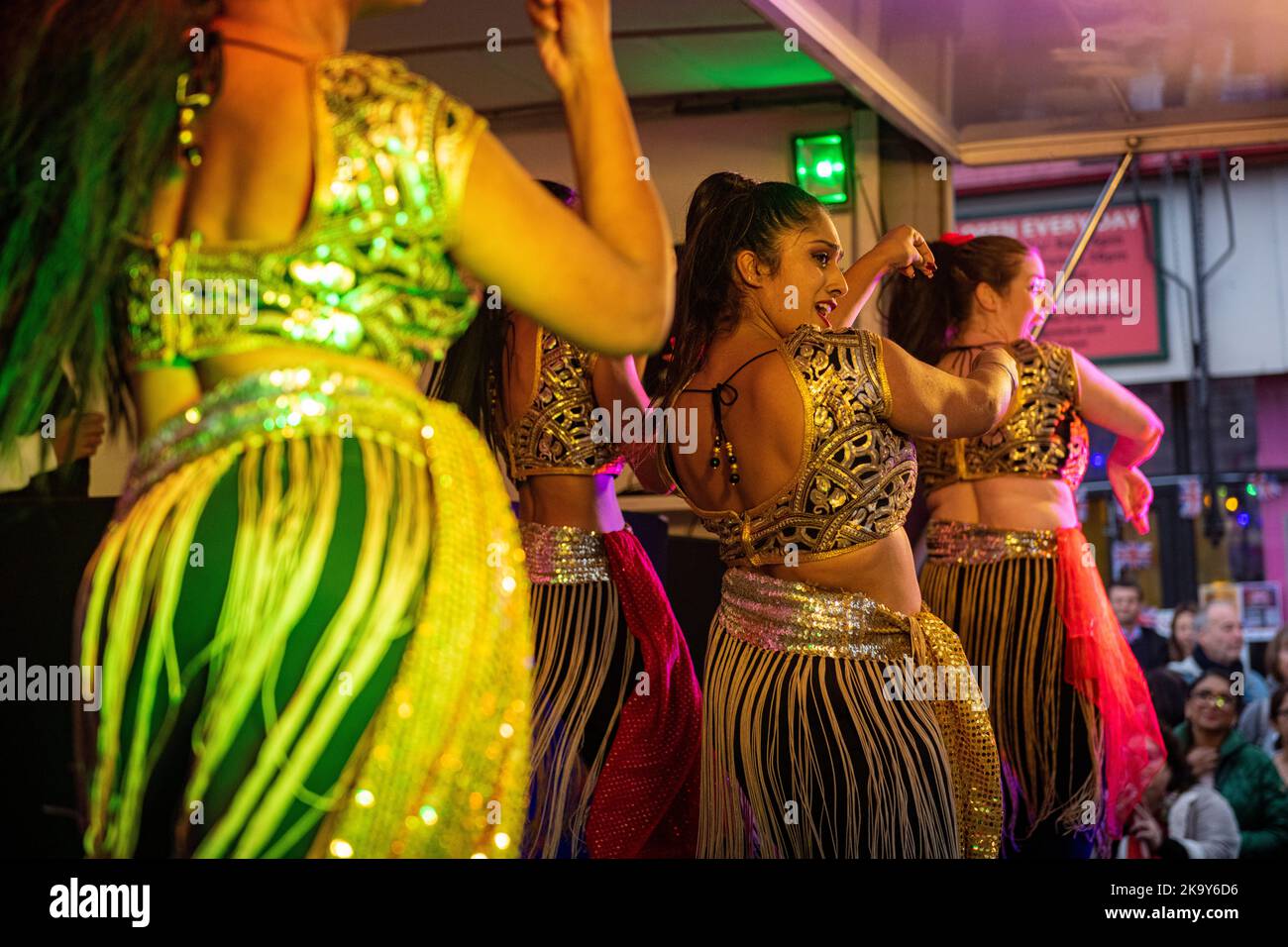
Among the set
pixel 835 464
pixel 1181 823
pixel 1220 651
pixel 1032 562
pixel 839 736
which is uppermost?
pixel 835 464

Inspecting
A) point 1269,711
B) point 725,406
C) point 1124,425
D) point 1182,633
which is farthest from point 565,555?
point 1182,633

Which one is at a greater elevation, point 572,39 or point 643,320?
point 572,39

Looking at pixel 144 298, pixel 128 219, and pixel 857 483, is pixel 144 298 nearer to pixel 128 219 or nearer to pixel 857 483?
pixel 128 219

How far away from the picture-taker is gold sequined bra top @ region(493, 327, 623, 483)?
2781mm

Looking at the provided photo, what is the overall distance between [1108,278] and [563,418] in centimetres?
405

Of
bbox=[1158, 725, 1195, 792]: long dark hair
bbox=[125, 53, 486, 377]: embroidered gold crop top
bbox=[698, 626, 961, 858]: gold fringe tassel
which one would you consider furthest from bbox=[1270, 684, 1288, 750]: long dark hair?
bbox=[125, 53, 486, 377]: embroidered gold crop top

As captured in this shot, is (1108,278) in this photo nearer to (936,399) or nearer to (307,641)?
(936,399)

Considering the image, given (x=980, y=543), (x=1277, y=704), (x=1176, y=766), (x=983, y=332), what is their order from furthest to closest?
(x=1277, y=704) → (x=1176, y=766) → (x=983, y=332) → (x=980, y=543)

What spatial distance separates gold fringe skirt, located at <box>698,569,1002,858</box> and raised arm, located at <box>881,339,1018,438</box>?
0.28m

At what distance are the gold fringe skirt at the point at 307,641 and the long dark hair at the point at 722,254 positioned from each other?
1212mm

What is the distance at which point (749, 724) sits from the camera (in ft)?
6.99

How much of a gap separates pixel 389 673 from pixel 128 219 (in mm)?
413

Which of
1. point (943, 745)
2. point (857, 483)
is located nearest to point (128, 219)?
point (857, 483)

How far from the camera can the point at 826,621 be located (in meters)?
2.13
